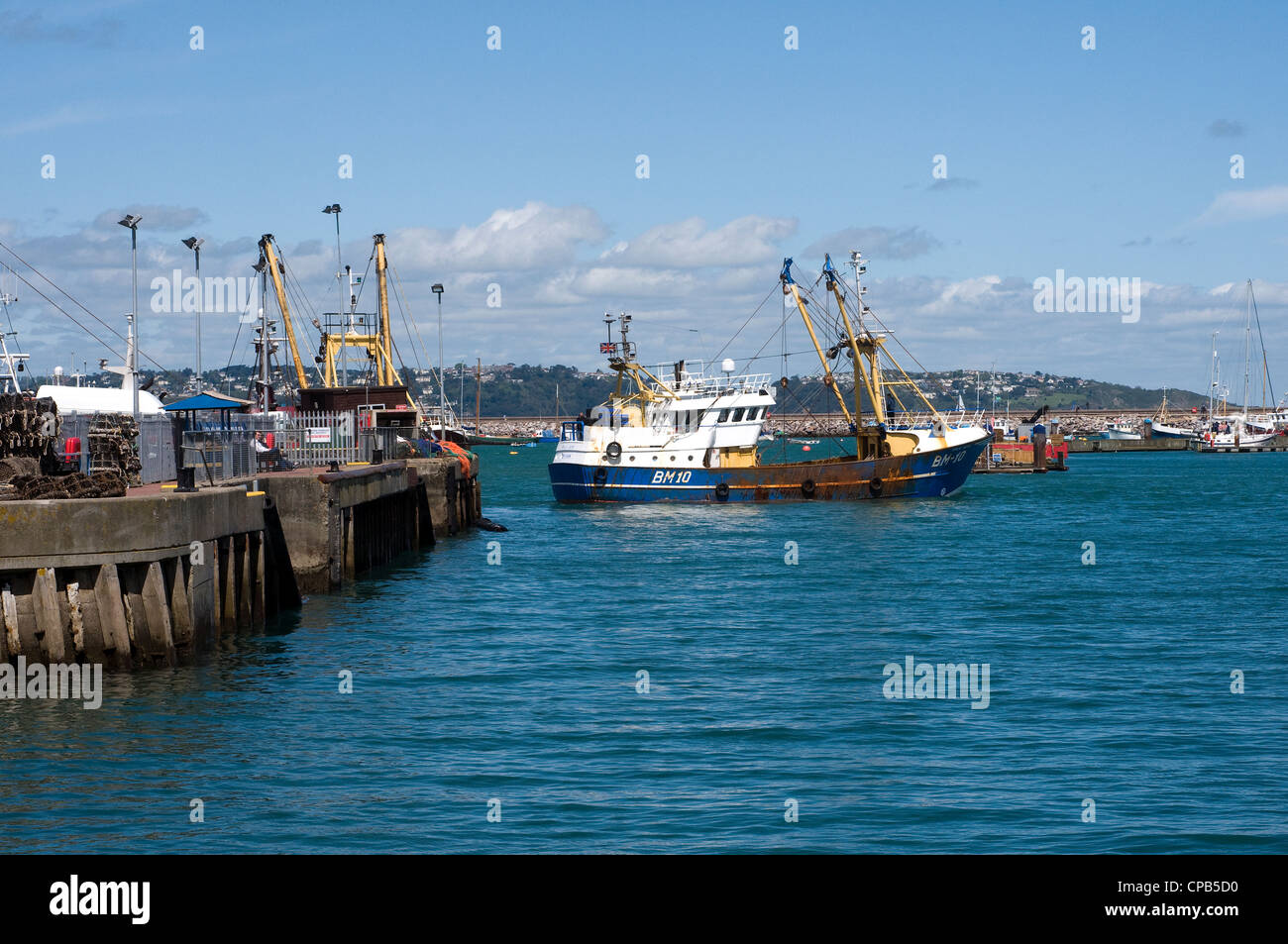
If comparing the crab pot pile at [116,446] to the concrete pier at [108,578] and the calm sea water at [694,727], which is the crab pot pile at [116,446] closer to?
the calm sea water at [694,727]

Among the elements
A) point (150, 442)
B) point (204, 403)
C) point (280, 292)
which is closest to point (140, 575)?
point (150, 442)

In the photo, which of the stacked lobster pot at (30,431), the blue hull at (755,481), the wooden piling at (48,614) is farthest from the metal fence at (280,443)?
the blue hull at (755,481)

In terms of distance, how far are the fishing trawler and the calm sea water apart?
2931 cm

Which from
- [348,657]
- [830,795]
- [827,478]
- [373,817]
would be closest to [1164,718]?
[830,795]

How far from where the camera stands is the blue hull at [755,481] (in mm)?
68500

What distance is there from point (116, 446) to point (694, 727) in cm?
1618

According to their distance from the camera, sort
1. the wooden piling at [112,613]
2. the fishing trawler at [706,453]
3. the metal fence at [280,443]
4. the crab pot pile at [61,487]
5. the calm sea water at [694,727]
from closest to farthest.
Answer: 1. the calm sea water at [694,727]
2. the wooden piling at [112,613]
3. the crab pot pile at [61,487]
4. the metal fence at [280,443]
5. the fishing trawler at [706,453]

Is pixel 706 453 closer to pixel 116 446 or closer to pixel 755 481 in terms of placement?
pixel 755 481

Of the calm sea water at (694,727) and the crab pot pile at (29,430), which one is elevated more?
the crab pot pile at (29,430)

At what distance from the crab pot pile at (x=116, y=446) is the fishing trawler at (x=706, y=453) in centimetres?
3965

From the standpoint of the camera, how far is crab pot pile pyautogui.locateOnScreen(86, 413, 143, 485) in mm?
28094

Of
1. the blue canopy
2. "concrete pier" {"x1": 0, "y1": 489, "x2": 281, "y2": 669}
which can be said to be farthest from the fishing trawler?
"concrete pier" {"x1": 0, "y1": 489, "x2": 281, "y2": 669}

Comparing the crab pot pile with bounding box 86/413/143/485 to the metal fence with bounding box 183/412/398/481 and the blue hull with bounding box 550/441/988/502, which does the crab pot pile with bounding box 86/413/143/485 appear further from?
the blue hull with bounding box 550/441/988/502

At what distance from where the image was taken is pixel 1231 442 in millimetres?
177125
